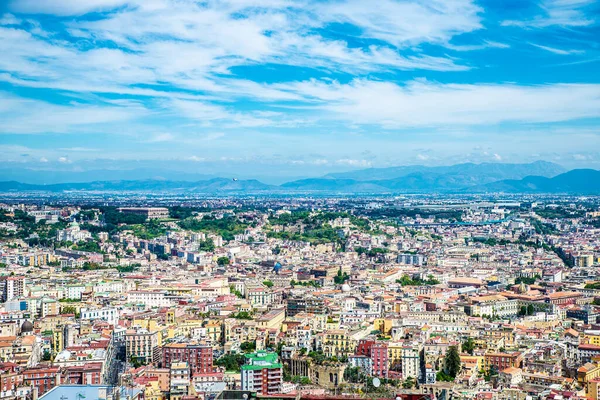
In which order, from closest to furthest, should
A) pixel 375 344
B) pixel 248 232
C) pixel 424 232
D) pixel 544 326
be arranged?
pixel 375 344 → pixel 544 326 → pixel 248 232 → pixel 424 232

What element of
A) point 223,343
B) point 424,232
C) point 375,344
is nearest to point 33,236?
point 424,232

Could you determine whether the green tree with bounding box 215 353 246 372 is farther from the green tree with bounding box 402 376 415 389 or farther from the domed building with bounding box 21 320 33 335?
the domed building with bounding box 21 320 33 335

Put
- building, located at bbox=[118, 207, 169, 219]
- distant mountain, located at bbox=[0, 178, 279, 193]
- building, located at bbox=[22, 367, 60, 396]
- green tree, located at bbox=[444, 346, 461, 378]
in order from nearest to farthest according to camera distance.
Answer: building, located at bbox=[22, 367, 60, 396]
green tree, located at bbox=[444, 346, 461, 378]
building, located at bbox=[118, 207, 169, 219]
distant mountain, located at bbox=[0, 178, 279, 193]

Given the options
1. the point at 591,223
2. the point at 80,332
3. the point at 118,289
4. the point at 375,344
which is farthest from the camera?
the point at 591,223

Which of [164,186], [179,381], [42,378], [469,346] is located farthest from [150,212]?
[164,186]

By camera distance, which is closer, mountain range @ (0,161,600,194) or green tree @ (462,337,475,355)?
green tree @ (462,337,475,355)

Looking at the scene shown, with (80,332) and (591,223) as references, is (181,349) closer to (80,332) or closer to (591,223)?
(80,332)

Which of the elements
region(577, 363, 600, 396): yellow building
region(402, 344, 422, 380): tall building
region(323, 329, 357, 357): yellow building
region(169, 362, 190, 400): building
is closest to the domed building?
region(169, 362, 190, 400): building

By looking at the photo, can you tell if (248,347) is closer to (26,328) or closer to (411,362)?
(411,362)

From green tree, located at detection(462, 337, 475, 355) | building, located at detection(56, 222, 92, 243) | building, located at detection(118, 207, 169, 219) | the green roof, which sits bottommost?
green tree, located at detection(462, 337, 475, 355)
